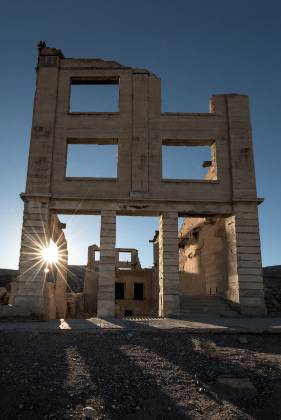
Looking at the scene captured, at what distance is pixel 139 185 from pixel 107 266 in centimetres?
345

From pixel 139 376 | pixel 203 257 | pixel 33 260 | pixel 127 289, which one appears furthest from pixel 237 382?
pixel 127 289

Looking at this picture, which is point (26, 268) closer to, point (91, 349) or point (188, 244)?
point (91, 349)

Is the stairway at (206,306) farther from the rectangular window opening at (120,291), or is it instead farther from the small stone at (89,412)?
the rectangular window opening at (120,291)

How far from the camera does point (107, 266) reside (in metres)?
13.5

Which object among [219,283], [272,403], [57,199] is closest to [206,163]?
[219,283]

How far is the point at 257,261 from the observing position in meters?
13.6

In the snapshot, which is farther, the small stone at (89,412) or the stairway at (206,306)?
the stairway at (206,306)

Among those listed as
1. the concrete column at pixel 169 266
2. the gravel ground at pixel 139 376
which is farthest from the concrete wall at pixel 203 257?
the gravel ground at pixel 139 376

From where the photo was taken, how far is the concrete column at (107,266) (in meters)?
13.0

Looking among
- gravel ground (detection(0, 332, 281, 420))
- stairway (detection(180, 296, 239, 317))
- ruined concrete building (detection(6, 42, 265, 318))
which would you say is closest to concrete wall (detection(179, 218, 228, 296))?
ruined concrete building (detection(6, 42, 265, 318))

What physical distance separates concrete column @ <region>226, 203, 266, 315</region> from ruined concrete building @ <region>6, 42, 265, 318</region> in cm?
4

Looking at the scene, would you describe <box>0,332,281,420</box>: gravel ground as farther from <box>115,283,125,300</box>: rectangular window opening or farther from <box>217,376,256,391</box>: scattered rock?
<box>115,283,125,300</box>: rectangular window opening

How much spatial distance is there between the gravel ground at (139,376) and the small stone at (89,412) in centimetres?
1

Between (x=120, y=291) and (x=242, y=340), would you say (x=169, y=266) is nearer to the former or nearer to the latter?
(x=242, y=340)
